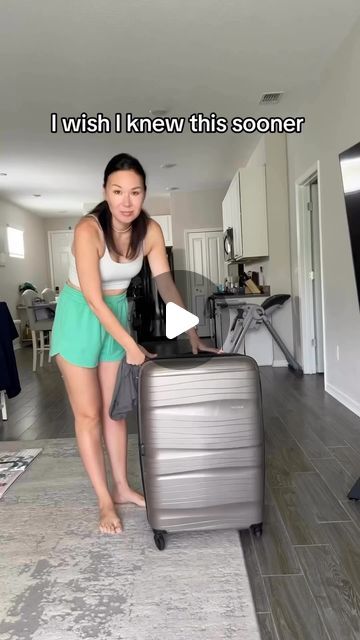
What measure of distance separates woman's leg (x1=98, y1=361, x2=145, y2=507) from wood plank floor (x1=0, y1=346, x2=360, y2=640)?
0.55m

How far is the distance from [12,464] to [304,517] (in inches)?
62.1

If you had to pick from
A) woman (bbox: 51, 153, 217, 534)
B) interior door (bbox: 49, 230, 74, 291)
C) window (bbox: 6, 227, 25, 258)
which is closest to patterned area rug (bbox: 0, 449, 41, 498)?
woman (bbox: 51, 153, 217, 534)

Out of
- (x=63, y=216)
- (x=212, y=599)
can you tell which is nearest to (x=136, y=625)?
(x=212, y=599)

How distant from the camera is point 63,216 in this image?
35.8ft

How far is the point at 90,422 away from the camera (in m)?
1.90

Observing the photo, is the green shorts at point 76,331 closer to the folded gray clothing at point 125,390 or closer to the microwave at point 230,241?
the folded gray clothing at point 125,390

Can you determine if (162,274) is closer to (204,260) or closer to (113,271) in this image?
(113,271)

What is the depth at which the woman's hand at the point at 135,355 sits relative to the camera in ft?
5.49

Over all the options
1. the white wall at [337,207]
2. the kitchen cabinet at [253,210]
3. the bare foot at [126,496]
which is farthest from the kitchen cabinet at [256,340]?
the bare foot at [126,496]

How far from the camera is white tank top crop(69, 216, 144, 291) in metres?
1.76

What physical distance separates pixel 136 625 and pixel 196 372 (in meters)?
0.75

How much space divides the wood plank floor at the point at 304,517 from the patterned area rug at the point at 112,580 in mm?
98

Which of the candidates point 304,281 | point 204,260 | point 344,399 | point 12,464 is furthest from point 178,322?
point 204,260

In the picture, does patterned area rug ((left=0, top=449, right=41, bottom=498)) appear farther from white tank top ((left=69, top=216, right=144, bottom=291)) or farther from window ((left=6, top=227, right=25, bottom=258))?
window ((left=6, top=227, right=25, bottom=258))
